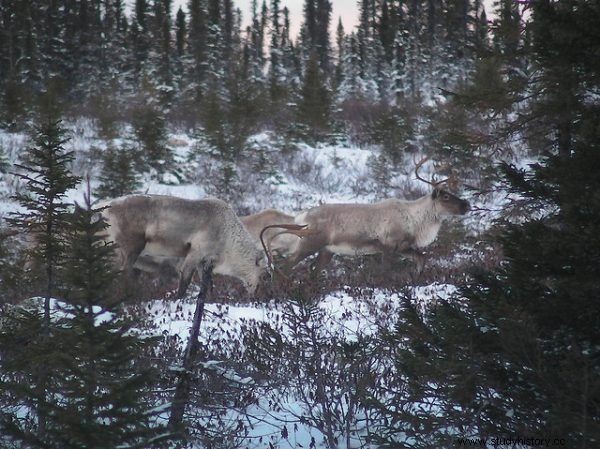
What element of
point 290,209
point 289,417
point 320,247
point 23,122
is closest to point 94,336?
point 289,417

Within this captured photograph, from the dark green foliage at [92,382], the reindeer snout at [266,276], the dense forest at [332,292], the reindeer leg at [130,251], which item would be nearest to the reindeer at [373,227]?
the dense forest at [332,292]

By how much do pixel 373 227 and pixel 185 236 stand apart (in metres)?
3.31

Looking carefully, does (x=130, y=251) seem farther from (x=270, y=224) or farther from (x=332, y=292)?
(x=332, y=292)

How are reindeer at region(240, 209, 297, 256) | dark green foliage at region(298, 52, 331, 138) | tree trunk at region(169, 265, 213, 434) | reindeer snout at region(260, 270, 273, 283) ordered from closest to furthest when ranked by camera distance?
tree trunk at region(169, 265, 213, 434) < reindeer snout at region(260, 270, 273, 283) < reindeer at region(240, 209, 297, 256) < dark green foliage at region(298, 52, 331, 138)

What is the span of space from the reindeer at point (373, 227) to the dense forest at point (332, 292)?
47 centimetres

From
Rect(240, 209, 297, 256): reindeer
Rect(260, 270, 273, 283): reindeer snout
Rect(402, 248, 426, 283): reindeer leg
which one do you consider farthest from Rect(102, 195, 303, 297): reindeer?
Rect(402, 248, 426, 283): reindeer leg

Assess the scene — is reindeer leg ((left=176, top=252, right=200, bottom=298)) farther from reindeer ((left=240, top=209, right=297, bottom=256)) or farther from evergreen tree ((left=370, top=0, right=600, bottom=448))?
evergreen tree ((left=370, top=0, right=600, bottom=448))

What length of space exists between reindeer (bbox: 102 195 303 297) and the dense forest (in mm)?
429

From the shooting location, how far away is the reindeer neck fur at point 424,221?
1043cm

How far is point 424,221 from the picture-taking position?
34.3 ft

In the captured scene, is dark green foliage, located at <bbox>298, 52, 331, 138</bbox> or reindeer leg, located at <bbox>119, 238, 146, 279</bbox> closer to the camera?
reindeer leg, located at <bbox>119, 238, 146, 279</bbox>

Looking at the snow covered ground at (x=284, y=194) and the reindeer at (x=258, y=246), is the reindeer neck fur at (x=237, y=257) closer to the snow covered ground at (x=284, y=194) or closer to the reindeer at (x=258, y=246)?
A: the reindeer at (x=258, y=246)

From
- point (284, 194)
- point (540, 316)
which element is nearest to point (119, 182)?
point (284, 194)

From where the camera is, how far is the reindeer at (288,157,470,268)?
33.4ft
